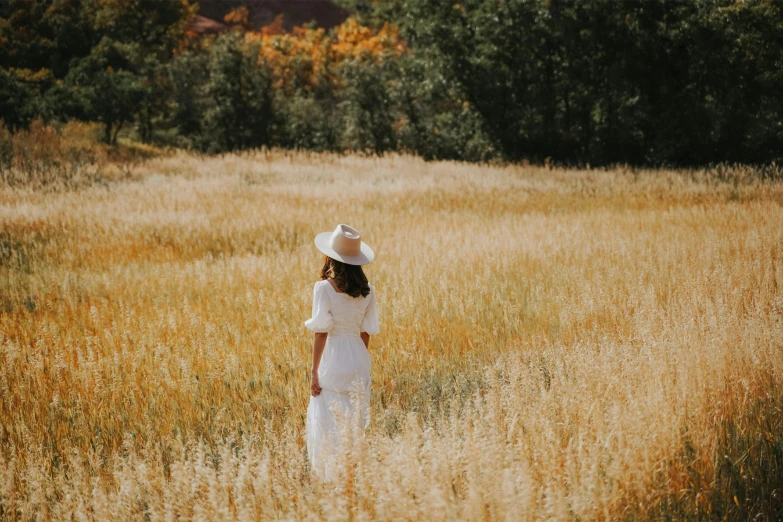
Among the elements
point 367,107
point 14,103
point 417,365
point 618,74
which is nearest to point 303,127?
point 367,107

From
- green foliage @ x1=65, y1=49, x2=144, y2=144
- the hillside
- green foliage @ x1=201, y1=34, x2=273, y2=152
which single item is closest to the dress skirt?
green foliage @ x1=65, y1=49, x2=144, y2=144

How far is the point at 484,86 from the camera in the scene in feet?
93.2

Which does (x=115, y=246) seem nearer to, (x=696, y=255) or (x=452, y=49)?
(x=696, y=255)

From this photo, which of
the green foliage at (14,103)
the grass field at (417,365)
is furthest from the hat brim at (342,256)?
the green foliage at (14,103)

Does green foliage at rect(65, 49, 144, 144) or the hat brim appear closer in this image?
the hat brim

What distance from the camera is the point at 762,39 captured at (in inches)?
906

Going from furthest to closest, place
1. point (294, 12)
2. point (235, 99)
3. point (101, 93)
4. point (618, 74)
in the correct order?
point (294, 12) < point (235, 99) < point (101, 93) < point (618, 74)

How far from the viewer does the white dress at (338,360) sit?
3.63 metres

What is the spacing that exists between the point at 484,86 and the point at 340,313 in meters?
26.5

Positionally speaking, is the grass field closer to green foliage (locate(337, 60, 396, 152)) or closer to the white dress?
the white dress

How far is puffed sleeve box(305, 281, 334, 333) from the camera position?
12.0 ft

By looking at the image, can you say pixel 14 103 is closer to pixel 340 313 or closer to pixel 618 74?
pixel 618 74

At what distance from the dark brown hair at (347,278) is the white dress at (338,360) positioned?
0.05 m

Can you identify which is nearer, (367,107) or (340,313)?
(340,313)
